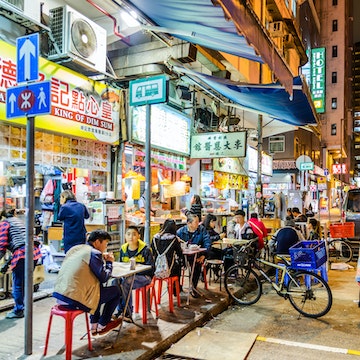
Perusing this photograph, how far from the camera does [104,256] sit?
5.55 meters

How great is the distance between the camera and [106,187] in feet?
37.7

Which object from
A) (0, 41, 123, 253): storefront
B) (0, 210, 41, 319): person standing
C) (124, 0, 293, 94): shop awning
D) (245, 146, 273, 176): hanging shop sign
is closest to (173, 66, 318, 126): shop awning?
(124, 0, 293, 94): shop awning

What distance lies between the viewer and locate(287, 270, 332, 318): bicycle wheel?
24.6 ft

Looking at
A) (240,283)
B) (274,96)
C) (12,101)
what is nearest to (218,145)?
(274,96)

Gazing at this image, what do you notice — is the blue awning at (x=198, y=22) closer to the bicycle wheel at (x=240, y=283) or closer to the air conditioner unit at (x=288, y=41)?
the bicycle wheel at (x=240, y=283)

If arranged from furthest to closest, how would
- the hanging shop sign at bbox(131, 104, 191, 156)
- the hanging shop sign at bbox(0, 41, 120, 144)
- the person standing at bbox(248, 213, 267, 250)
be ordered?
the hanging shop sign at bbox(131, 104, 191, 156), the person standing at bbox(248, 213, 267, 250), the hanging shop sign at bbox(0, 41, 120, 144)

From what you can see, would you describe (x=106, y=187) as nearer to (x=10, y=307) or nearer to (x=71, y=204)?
(x=71, y=204)

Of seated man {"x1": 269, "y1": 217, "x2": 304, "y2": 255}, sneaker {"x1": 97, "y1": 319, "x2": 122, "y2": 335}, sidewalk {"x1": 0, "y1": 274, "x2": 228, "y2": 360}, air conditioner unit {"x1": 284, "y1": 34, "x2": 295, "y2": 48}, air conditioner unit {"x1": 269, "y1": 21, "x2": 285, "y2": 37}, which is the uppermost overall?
air conditioner unit {"x1": 284, "y1": 34, "x2": 295, "y2": 48}

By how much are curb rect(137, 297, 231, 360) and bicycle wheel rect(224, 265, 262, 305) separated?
270mm

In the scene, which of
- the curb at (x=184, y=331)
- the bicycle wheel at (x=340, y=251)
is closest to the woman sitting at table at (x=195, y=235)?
the curb at (x=184, y=331)

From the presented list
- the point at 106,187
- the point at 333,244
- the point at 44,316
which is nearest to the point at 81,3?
the point at 106,187

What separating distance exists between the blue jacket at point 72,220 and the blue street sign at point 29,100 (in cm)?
363

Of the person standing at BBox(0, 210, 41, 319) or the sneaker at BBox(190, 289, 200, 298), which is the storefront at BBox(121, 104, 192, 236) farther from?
the person standing at BBox(0, 210, 41, 319)

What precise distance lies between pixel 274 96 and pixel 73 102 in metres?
4.64
